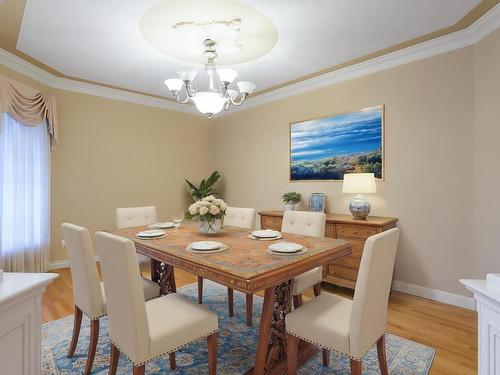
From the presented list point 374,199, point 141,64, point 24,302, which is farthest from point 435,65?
point 24,302

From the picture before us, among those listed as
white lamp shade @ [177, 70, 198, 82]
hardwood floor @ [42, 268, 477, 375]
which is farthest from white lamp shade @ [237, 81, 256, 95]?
hardwood floor @ [42, 268, 477, 375]

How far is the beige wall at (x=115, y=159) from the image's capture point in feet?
13.2

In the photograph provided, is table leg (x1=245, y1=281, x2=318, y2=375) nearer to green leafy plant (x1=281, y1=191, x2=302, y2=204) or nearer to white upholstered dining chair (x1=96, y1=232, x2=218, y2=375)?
white upholstered dining chair (x1=96, y1=232, x2=218, y2=375)

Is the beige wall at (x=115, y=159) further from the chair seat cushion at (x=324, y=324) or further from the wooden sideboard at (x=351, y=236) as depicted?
the chair seat cushion at (x=324, y=324)

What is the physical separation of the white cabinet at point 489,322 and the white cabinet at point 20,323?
1611mm

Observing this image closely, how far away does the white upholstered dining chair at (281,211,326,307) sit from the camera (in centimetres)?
222

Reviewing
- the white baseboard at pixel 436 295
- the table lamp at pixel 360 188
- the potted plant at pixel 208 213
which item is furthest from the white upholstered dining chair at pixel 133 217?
the white baseboard at pixel 436 295

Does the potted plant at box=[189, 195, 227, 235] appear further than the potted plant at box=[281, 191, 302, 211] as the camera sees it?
No

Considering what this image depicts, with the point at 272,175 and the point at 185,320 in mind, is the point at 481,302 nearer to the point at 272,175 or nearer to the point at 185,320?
the point at 185,320

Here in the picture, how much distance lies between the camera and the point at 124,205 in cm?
459

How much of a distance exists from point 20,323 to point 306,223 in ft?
6.86

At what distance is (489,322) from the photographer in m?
0.96

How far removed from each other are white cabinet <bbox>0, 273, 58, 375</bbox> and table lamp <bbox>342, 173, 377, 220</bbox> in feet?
9.23

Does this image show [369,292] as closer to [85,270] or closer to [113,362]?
[113,362]
